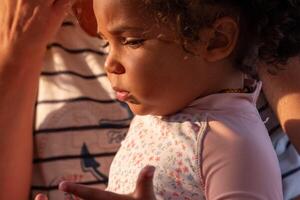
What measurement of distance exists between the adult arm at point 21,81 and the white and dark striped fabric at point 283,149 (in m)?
0.50

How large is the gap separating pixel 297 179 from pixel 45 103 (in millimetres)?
579

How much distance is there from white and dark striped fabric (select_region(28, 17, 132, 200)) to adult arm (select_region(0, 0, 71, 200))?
1.6 inches

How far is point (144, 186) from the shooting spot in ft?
3.34

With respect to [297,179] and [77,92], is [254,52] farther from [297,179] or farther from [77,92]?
[77,92]

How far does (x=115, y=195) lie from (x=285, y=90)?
660 mm

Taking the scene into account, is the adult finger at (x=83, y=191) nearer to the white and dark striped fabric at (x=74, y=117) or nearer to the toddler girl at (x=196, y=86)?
the toddler girl at (x=196, y=86)

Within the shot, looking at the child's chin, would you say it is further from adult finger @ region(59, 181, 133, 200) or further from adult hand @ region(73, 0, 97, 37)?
adult hand @ region(73, 0, 97, 37)

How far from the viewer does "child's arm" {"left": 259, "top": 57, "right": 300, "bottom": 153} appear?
1.52 m

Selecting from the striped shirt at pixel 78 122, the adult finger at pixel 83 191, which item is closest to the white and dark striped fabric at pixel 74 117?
the striped shirt at pixel 78 122

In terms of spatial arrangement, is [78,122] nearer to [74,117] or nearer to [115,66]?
[74,117]

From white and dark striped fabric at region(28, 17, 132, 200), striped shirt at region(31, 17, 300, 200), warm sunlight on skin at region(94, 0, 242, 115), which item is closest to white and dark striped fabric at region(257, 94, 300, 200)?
striped shirt at region(31, 17, 300, 200)

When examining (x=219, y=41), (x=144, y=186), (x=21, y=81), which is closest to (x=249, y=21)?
(x=219, y=41)

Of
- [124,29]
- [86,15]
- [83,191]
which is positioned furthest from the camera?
[86,15]

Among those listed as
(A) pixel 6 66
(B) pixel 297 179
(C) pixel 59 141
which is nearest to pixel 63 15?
(A) pixel 6 66
